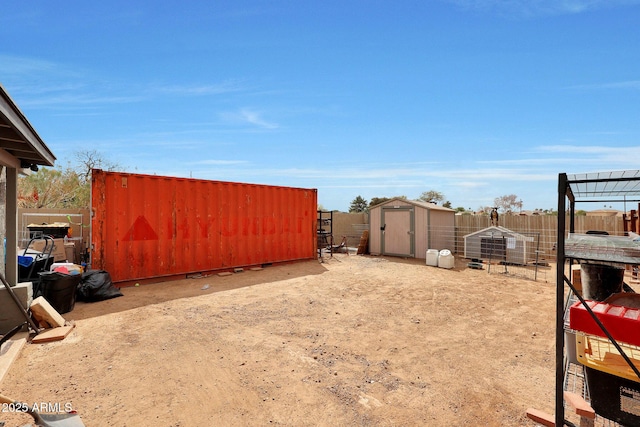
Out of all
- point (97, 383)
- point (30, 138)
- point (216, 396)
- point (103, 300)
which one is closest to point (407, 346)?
point (216, 396)

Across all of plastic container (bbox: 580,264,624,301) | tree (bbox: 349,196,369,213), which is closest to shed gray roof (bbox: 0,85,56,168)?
plastic container (bbox: 580,264,624,301)

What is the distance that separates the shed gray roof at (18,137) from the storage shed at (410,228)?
37.3 ft

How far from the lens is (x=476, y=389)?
3203 millimetres

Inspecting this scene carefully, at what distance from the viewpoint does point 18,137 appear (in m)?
3.89

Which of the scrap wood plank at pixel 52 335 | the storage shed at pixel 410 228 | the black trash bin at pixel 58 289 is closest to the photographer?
the scrap wood plank at pixel 52 335

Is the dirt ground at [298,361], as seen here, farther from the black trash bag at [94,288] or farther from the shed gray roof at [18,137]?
the shed gray roof at [18,137]

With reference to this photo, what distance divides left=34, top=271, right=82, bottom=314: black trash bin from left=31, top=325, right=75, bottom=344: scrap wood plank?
3.46 feet

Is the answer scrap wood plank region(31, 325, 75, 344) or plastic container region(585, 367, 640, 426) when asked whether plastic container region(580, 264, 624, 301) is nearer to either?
plastic container region(585, 367, 640, 426)

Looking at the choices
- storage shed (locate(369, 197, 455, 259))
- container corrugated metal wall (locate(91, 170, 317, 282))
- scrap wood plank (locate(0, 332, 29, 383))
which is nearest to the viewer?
scrap wood plank (locate(0, 332, 29, 383))

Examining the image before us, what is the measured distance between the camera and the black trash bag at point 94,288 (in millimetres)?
6371

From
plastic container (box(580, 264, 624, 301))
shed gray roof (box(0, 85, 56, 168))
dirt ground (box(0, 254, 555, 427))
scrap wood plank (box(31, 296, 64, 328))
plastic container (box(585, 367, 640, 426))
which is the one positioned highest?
shed gray roof (box(0, 85, 56, 168))

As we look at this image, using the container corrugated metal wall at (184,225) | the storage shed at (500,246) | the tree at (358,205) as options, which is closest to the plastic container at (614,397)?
the container corrugated metal wall at (184,225)

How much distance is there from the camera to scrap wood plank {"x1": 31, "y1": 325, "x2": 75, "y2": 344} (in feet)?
14.1

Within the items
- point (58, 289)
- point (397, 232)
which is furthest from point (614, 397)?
point (397, 232)
